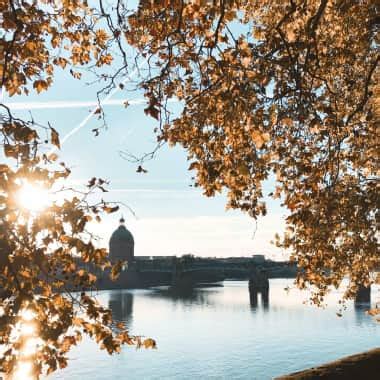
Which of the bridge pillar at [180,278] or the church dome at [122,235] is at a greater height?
the church dome at [122,235]

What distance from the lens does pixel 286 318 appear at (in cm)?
6606

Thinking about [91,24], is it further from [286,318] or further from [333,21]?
[286,318]

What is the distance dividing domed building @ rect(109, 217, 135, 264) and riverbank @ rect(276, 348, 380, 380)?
158m

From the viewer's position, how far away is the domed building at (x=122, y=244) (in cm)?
17262

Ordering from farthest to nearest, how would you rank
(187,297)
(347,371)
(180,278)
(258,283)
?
(180,278), (258,283), (187,297), (347,371)

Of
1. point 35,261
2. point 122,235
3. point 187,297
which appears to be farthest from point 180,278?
point 35,261

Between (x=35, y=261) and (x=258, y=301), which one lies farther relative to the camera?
(x=258, y=301)

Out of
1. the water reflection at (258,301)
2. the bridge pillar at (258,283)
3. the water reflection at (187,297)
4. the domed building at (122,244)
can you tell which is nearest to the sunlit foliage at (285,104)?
the water reflection at (258,301)

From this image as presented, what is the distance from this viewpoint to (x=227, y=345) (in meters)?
45.2

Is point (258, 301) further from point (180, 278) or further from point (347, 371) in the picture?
point (347, 371)

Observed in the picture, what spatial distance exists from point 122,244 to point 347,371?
16130 cm

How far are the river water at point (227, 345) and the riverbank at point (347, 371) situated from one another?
10.7 m

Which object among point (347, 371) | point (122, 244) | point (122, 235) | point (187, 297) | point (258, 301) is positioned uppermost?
point (122, 235)

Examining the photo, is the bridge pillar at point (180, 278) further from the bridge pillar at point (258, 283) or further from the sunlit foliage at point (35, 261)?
the sunlit foliage at point (35, 261)
